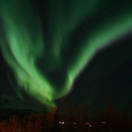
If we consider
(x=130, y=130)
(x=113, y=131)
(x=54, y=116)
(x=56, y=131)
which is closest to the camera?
(x=130, y=130)

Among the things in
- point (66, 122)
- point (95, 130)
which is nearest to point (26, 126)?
point (66, 122)

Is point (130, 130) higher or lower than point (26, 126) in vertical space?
lower

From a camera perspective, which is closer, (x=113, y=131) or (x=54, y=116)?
(x=113, y=131)

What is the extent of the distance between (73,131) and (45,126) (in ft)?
6.82

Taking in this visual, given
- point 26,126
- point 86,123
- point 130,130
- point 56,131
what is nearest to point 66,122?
point 56,131

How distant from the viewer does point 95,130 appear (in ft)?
43.3

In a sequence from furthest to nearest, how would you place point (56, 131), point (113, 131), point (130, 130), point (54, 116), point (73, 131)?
point (54, 116), point (56, 131), point (73, 131), point (113, 131), point (130, 130)

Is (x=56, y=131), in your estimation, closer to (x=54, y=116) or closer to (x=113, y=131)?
(x=54, y=116)

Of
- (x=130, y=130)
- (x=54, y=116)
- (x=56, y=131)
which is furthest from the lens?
(x=54, y=116)

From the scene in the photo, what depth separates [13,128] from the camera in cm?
1625

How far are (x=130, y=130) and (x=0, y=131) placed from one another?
7674mm

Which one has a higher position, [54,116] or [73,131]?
[54,116]

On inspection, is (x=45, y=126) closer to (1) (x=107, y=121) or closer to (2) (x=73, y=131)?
(2) (x=73, y=131)

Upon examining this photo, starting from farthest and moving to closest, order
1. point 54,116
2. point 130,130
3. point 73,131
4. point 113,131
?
point 54,116
point 73,131
point 113,131
point 130,130
